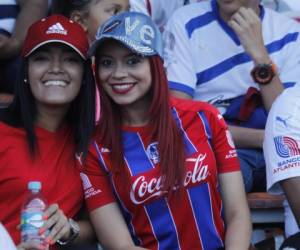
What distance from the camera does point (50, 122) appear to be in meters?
3.68

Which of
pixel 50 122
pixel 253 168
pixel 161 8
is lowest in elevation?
pixel 253 168

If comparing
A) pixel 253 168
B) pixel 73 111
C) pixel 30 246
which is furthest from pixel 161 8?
pixel 30 246

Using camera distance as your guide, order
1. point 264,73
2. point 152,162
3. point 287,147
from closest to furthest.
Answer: point 287,147 → point 152,162 → point 264,73

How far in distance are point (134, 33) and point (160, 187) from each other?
62 cm

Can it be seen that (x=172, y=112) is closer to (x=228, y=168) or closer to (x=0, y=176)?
(x=228, y=168)

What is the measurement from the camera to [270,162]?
346cm

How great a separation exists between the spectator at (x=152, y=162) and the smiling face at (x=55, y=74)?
0.10m

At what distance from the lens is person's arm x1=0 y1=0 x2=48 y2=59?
4.28 metres

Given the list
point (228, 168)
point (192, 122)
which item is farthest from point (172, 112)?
point (228, 168)

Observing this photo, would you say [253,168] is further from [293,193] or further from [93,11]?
[93,11]

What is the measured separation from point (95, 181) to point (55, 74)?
18.3 inches

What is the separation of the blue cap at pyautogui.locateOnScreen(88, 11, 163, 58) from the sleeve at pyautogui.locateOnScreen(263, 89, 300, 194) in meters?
0.54

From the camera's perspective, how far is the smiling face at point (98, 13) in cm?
433

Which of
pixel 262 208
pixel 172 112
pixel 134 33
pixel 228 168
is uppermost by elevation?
pixel 134 33
